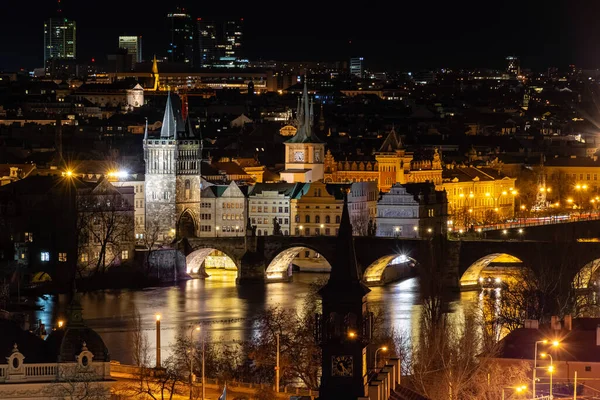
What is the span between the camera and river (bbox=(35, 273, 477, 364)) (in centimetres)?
4812

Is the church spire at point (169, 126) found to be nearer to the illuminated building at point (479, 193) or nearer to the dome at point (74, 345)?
the illuminated building at point (479, 193)

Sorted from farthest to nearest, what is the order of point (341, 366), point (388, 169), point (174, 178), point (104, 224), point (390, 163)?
point (390, 163) → point (388, 169) → point (174, 178) → point (104, 224) → point (341, 366)

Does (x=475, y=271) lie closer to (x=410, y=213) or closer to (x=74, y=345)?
(x=410, y=213)

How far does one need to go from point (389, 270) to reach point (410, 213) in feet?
21.7

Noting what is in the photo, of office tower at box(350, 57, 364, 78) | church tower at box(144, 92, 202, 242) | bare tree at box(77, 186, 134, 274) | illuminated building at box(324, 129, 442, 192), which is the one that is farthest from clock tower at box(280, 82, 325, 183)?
office tower at box(350, 57, 364, 78)

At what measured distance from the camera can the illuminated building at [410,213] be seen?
223 feet

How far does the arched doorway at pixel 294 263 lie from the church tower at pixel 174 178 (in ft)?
9.80

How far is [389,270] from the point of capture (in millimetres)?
61906

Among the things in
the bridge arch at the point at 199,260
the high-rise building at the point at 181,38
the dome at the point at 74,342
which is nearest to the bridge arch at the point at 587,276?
the bridge arch at the point at 199,260

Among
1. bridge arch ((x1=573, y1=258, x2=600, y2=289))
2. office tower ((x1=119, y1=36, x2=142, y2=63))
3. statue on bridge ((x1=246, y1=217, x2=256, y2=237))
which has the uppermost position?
office tower ((x1=119, y1=36, x2=142, y2=63))

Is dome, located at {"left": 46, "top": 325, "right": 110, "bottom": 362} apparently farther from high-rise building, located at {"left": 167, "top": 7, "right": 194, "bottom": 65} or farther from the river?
high-rise building, located at {"left": 167, "top": 7, "right": 194, "bottom": 65}

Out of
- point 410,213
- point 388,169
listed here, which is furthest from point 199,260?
point 388,169

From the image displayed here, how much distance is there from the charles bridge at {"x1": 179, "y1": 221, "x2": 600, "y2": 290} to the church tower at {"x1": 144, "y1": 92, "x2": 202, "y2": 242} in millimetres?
2282

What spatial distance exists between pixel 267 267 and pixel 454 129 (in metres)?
50.7
